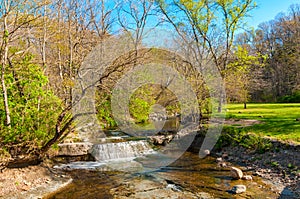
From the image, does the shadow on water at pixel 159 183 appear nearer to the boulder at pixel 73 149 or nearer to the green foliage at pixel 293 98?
the boulder at pixel 73 149

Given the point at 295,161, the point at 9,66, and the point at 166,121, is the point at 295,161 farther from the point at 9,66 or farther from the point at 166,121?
the point at 166,121

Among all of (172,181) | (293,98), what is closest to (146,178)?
(172,181)

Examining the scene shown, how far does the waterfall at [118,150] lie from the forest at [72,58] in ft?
3.14

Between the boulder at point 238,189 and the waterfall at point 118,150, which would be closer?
the boulder at point 238,189

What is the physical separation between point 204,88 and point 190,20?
477 cm

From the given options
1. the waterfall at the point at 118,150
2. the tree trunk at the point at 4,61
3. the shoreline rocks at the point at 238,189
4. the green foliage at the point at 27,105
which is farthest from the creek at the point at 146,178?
the tree trunk at the point at 4,61

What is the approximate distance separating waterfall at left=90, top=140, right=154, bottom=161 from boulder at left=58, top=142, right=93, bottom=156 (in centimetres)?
26

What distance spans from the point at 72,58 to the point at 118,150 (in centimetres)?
429

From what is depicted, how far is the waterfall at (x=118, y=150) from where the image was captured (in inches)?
416

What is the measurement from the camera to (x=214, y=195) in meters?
6.61

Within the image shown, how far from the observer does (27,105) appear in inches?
281

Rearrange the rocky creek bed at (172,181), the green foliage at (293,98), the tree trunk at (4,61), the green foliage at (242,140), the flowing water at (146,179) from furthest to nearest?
1. the green foliage at (293,98)
2. the green foliage at (242,140)
3. the flowing water at (146,179)
4. the rocky creek bed at (172,181)
5. the tree trunk at (4,61)

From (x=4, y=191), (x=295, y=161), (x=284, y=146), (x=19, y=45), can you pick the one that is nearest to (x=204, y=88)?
(x=284, y=146)

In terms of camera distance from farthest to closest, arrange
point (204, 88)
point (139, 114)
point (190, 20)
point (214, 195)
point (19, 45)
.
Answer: point (190, 20) → point (204, 88) → point (139, 114) → point (19, 45) → point (214, 195)
